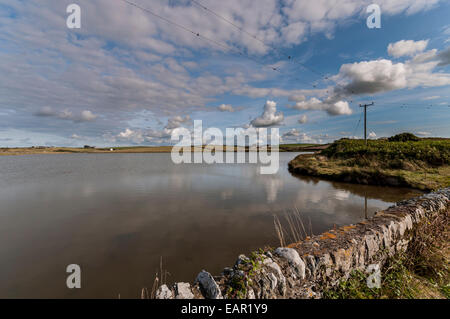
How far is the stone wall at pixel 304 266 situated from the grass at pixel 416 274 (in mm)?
183

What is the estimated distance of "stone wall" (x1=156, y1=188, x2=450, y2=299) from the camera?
253 cm

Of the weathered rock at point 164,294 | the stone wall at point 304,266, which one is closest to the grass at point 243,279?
the stone wall at point 304,266

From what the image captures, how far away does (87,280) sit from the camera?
14.1ft

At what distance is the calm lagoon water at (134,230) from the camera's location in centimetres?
443

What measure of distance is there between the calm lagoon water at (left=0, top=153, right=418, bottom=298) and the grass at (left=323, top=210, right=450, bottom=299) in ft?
9.52

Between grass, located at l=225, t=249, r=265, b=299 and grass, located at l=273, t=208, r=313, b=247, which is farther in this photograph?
grass, located at l=273, t=208, r=313, b=247

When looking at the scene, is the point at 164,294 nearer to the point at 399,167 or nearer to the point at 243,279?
the point at 243,279

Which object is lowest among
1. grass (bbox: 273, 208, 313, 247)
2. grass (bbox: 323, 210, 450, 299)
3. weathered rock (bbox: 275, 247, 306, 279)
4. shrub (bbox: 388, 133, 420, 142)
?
grass (bbox: 273, 208, 313, 247)

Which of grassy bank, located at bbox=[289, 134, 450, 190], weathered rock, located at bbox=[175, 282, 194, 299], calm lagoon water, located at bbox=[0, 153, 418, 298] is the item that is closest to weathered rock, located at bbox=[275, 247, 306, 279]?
weathered rock, located at bbox=[175, 282, 194, 299]

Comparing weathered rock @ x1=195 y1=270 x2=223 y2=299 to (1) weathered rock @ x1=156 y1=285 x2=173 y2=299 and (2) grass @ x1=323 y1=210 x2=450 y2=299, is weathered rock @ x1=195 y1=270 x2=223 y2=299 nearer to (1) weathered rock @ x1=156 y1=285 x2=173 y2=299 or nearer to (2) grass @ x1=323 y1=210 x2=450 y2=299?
(1) weathered rock @ x1=156 y1=285 x2=173 y2=299
